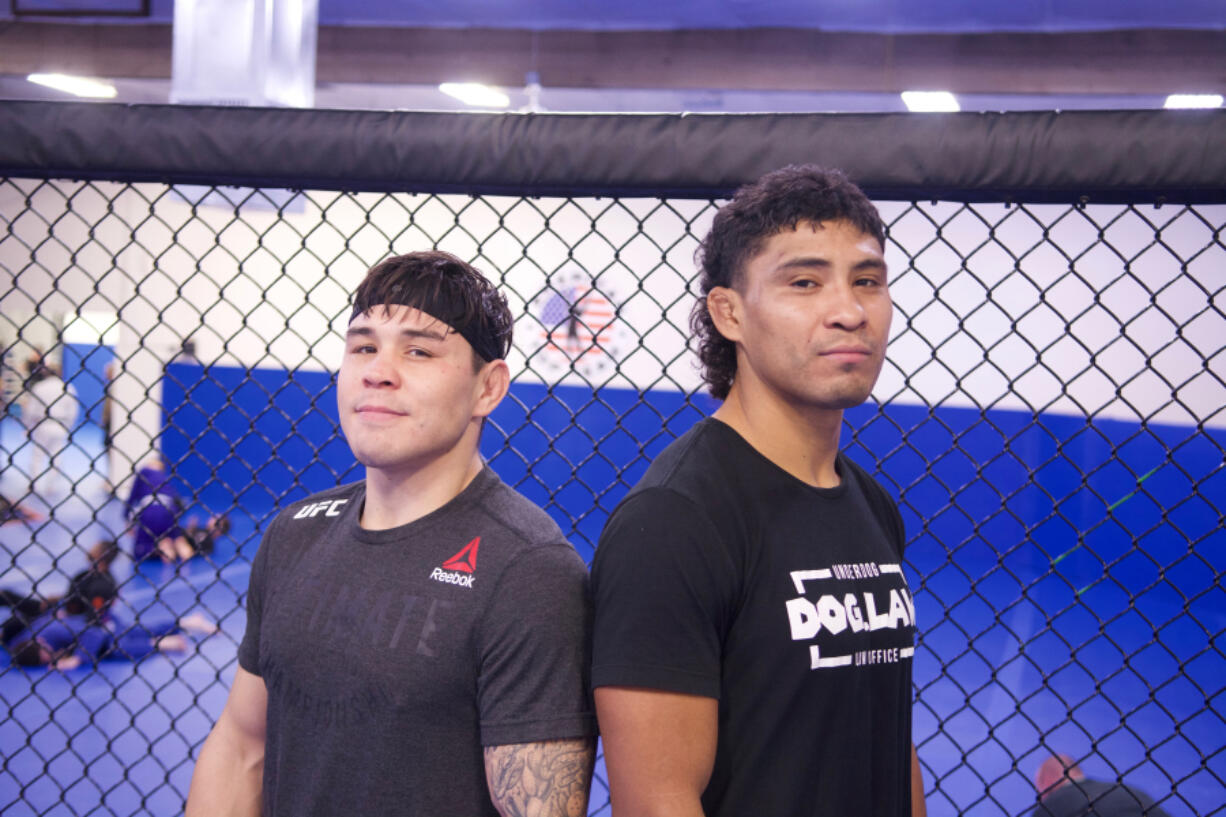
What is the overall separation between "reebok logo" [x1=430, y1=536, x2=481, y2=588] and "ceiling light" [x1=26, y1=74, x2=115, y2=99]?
7340 millimetres

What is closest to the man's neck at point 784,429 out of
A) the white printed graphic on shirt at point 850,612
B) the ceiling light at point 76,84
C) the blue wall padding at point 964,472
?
the white printed graphic on shirt at point 850,612

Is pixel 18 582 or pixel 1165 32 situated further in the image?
pixel 18 582

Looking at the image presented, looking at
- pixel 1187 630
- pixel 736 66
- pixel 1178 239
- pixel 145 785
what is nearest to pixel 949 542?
pixel 1187 630

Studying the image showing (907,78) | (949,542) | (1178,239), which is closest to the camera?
(907,78)

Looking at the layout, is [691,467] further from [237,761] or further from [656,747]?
[237,761]

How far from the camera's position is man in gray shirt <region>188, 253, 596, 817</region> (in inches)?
39.9

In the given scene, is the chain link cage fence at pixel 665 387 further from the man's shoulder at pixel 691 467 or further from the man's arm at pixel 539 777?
the man's arm at pixel 539 777

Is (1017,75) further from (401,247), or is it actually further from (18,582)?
(18,582)

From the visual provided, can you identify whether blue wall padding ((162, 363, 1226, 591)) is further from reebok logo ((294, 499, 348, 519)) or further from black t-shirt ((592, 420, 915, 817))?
black t-shirt ((592, 420, 915, 817))

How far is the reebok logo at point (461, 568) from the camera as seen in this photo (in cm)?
108

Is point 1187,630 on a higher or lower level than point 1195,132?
lower

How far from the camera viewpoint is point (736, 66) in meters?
6.04

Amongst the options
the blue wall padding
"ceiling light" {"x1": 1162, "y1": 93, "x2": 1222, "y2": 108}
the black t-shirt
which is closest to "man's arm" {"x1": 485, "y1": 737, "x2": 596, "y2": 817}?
the black t-shirt

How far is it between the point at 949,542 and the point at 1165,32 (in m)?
4.15
